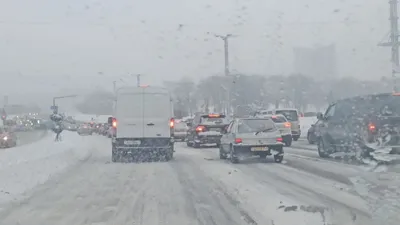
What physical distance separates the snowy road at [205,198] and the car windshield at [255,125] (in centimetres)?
209

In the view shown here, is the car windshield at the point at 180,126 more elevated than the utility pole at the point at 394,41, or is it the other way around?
the utility pole at the point at 394,41

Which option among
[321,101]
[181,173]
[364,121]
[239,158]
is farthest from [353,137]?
[321,101]

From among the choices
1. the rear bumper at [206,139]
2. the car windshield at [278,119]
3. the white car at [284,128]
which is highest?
the car windshield at [278,119]

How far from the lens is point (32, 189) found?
491 inches

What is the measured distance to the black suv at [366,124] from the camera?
49.6 ft

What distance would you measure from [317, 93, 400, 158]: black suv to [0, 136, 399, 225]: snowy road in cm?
85

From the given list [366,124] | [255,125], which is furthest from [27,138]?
[366,124]

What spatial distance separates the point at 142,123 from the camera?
20.2 m

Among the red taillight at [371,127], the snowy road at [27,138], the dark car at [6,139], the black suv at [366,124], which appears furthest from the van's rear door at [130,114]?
the snowy road at [27,138]

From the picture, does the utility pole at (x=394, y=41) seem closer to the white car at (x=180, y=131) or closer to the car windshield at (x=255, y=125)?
the car windshield at (x=255, y=125)

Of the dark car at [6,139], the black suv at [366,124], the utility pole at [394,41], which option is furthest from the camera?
the dark car at [6,139]

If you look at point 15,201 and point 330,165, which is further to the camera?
point 330,165

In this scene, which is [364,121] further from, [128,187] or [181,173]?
[128,187]

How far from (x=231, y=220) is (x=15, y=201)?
449 centimetres
